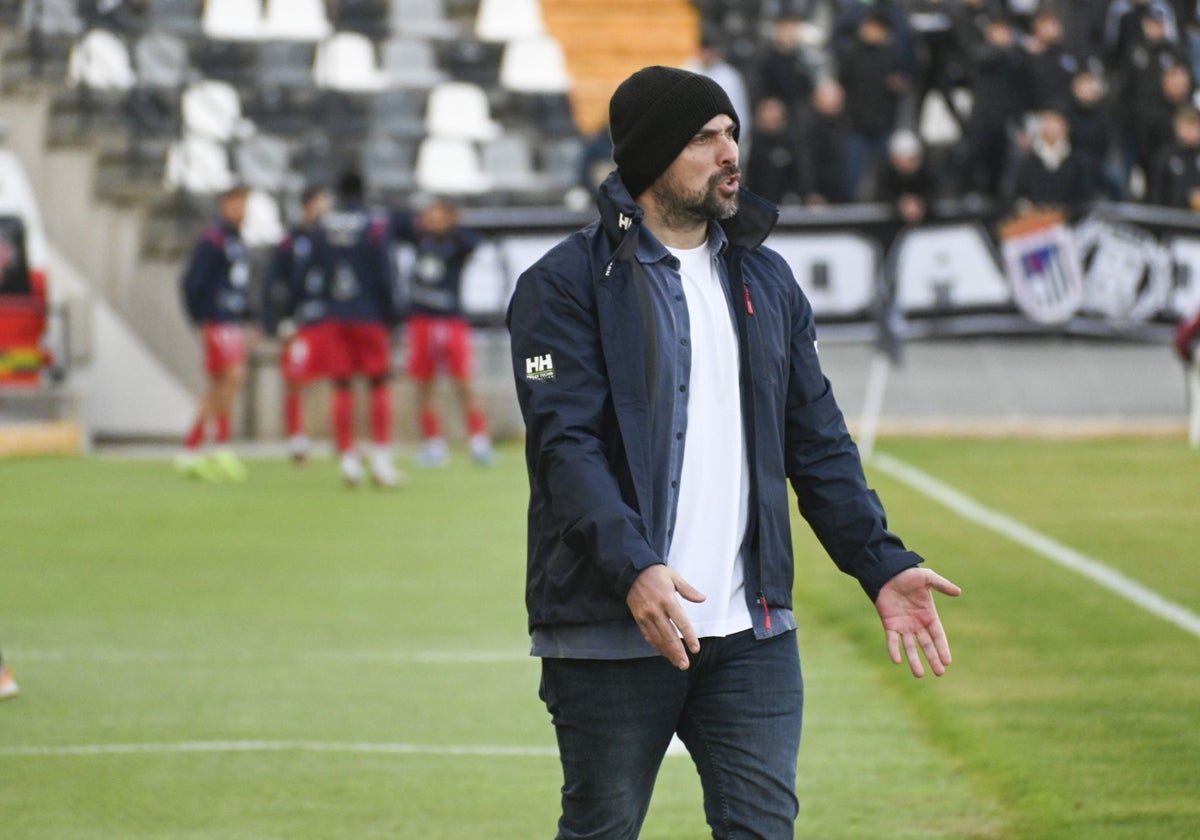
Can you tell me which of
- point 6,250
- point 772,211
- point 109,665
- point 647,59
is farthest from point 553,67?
point 772,211

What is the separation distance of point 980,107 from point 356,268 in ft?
27.7

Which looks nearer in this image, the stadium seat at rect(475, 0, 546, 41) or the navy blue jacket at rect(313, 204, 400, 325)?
the navy blue jacket at rect(313, 204, 400, 325)

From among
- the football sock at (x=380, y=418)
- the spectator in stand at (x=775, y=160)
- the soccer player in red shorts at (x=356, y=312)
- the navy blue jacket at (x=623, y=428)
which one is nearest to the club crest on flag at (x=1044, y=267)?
the spectator in stand at (x=775, y=160)

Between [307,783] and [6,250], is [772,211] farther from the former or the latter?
[6,250]

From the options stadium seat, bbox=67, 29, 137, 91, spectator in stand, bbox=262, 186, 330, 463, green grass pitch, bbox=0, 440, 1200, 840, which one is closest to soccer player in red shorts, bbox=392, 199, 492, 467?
spectator in stand, bbox=262, 186, 330, 463

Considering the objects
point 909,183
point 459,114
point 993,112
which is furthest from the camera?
point 459,114

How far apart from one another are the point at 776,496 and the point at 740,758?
0.55m

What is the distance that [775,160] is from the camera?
75.0 ft

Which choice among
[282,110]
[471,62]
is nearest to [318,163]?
[282,110]

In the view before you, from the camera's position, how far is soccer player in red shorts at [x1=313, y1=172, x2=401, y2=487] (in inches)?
715

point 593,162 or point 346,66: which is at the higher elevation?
point 346,66

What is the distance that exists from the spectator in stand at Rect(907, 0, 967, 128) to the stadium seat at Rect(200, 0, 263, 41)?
28.5 feet

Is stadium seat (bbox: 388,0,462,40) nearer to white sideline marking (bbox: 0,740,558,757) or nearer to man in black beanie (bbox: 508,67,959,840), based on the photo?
white sideline marking (bbox: 0,740,558,757)

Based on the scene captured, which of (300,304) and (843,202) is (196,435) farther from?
(843,202)
